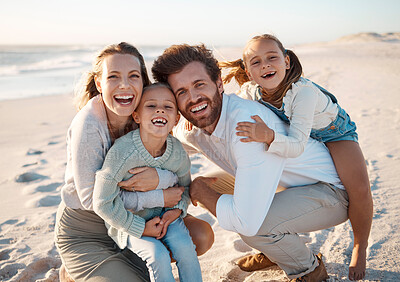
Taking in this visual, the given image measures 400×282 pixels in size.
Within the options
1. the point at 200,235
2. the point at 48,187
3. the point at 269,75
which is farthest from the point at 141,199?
the point at 48,187

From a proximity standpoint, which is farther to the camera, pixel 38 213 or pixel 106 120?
pixel 38 213

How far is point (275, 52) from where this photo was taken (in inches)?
122

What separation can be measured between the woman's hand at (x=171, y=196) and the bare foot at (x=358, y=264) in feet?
4.75

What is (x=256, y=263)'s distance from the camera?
2.97 meters

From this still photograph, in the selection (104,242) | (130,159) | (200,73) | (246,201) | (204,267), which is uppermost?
(200,73)

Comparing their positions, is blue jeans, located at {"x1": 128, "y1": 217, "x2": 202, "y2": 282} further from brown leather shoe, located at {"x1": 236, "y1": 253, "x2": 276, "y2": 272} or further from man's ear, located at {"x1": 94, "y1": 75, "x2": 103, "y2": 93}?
man's ear, located at {"x1": 94, "y1": 75, "x2": 103, "y2": 93}

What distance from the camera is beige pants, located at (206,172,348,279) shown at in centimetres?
261

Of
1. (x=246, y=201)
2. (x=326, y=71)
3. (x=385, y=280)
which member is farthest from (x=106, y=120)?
(x=326, y=71)

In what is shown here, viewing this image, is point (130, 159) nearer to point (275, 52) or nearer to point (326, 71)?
point (275, 52)

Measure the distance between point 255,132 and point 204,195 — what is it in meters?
0.62

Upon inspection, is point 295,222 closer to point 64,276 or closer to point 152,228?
point 152,228

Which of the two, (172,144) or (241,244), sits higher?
(172,144)

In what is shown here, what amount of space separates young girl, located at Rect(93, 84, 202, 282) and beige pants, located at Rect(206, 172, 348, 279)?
1.77 feet

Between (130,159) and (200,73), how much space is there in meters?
0.86
